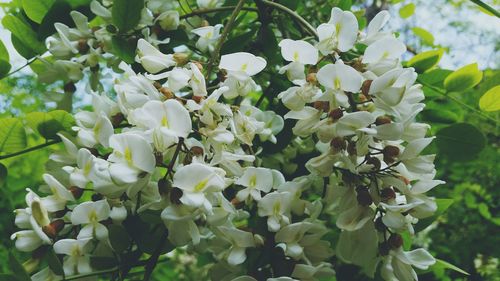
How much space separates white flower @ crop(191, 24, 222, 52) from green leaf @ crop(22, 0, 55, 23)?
0.23 metres

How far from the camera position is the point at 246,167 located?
0.62m

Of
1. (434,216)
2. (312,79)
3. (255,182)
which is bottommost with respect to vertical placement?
(434,216)

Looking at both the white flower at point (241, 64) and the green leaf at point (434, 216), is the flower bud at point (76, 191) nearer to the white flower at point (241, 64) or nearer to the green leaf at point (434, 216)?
the white flower at point (241, 64)

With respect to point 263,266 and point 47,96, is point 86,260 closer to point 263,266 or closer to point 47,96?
point 263,266

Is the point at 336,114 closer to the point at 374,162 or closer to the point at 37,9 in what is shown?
the point at 374,162

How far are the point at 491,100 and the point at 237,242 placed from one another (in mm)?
394

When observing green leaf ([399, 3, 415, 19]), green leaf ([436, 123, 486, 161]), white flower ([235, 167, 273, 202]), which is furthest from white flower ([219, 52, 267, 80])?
green leaf ([399, 3, 415, 19])

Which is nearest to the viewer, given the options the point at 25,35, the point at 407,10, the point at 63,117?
the point at 63,117

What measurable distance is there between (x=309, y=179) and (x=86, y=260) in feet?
0.83

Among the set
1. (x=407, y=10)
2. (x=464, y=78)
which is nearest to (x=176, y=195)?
(x=464, y=78)

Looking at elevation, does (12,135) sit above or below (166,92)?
below

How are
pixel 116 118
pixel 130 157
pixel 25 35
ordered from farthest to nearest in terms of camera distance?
pixel 25 35 → pixel 116 118 → pixel 130 157

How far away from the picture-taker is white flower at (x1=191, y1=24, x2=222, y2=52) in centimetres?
71

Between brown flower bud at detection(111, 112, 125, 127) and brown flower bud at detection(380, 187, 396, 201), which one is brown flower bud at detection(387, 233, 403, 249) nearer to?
brown flower bud at detection(380, 187, 396, 201)
